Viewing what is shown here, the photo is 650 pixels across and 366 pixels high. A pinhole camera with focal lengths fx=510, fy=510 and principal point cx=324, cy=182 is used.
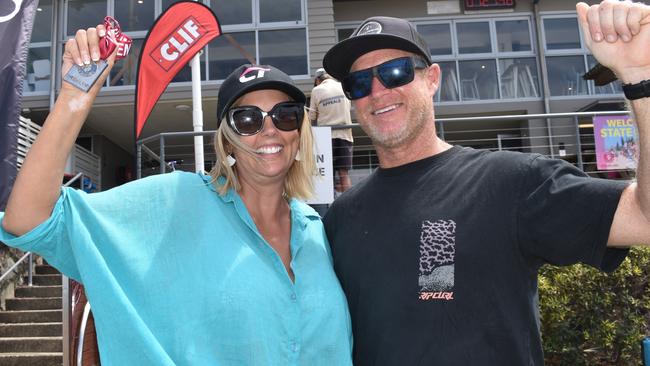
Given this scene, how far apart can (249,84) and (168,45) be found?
4.99 metres

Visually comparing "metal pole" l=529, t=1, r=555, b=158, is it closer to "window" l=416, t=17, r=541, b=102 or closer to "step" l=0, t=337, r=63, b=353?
"window" l=416, t=17, r=541, b=102

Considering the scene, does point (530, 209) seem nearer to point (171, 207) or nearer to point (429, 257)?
point (429, 257)

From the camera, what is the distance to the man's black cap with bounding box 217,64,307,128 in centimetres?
199

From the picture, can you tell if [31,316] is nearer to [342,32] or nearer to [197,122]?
[197,122]

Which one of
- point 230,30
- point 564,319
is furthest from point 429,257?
point 230,30

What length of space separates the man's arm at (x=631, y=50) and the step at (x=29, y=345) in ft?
22.9

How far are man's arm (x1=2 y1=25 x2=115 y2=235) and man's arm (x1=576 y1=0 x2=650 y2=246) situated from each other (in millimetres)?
1458

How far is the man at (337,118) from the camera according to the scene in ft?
21.3

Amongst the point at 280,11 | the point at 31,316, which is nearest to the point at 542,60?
the point at 280,11

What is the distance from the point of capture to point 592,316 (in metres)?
4.79

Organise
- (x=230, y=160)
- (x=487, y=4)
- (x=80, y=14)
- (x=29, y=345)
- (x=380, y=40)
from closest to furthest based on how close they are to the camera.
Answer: (x=230, y=160) < (x=380, y=40) < (x=29, y=345) < (x=80, y=14) < (x=487, y=4)

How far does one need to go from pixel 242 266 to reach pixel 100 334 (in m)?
0.49

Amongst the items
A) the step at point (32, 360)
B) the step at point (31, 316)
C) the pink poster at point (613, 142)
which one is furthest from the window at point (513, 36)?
the step at point (32, 360)

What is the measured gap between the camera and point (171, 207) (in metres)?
1.76
